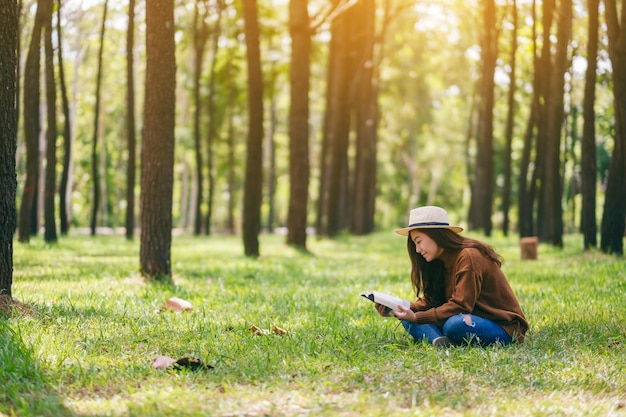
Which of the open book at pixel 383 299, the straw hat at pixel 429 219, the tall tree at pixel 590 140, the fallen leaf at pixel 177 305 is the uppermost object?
the tall tree at pixel 590 140

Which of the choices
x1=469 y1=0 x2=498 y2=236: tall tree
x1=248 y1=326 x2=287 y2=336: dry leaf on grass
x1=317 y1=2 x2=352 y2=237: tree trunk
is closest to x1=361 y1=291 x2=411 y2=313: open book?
x1=248 y1=326 x2=287 y2=336: dry leaf on grass

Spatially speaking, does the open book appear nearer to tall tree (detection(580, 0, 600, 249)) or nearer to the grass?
the grass

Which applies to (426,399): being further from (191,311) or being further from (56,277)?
(56,277)

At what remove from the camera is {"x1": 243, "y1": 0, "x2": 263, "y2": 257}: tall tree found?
1909 centimetres

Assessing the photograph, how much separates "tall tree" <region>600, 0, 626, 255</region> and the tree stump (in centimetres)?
148

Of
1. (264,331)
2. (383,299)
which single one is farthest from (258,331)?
(383,299)

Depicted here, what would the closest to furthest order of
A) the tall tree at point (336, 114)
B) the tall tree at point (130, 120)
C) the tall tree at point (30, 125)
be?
the tall tree at point (30, 125) < the tall tree at point (130, 120) < the tall tree at point (336, 114)

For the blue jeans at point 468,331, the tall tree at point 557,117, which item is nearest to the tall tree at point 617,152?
the tall tree at point 557,117

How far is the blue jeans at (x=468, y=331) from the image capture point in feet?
24.1

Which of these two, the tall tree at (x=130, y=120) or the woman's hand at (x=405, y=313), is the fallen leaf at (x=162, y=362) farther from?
the tall tree at (x=130, y=120)

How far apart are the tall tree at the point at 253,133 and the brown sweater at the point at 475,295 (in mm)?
12084

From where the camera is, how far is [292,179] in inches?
894

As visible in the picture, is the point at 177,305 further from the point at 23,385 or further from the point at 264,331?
the point at 23,385

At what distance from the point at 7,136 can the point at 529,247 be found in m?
13.0
